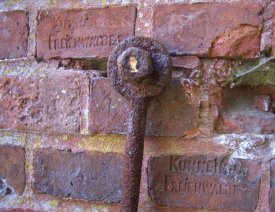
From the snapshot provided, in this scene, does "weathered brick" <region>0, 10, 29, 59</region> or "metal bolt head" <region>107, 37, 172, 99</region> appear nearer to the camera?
"metal bolt head" <region>107, 37, 172, 99</region>

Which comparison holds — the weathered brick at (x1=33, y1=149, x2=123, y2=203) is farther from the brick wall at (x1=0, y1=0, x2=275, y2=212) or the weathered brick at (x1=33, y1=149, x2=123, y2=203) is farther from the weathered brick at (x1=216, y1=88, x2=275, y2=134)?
the weathered brick at (x1=216, y1=88, x2=275, y2=134)

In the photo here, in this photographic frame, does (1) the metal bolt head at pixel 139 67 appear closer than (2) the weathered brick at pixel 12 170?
Yes

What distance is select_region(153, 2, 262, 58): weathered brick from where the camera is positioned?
19.0 inches

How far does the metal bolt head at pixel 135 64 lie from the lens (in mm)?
445

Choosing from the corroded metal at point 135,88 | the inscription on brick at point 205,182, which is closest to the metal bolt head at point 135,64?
A: the corroded metal at point 135,88

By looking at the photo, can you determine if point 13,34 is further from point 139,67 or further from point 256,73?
point 256,73

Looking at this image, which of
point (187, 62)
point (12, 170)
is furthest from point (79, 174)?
point (187, 62)

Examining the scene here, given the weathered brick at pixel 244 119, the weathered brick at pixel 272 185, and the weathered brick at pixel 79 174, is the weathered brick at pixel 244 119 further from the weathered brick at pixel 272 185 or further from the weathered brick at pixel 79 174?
the weathered brick at pixel 79 174

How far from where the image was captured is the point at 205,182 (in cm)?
50

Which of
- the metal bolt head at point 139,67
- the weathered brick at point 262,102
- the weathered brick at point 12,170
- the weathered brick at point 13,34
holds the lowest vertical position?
the weathered brick at point 12,170

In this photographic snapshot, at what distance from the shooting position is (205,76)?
0.50m

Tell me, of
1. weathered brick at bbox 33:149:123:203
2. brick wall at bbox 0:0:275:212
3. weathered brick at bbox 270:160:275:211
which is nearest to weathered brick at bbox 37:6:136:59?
brick wall at bbox 0:0:275:212

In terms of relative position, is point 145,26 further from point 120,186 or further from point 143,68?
point 120,186

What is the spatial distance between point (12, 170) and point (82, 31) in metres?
0.23
